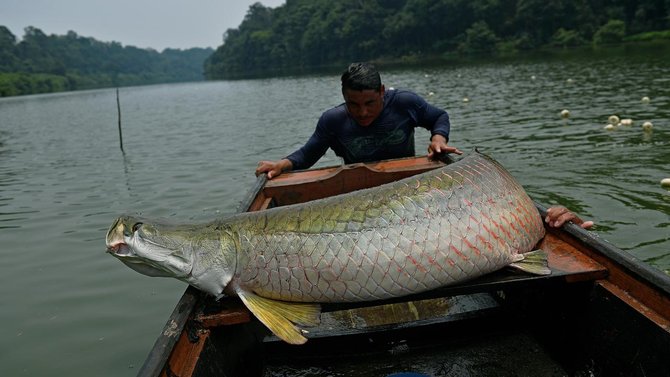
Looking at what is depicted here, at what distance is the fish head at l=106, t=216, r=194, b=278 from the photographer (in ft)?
8.82

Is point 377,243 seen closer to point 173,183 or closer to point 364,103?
point 364,103

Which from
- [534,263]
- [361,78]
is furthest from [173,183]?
[534,263]

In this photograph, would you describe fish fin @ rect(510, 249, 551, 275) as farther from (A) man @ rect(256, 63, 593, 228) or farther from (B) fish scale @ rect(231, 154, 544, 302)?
(A) man @ rect(256, 63, 593, 228)

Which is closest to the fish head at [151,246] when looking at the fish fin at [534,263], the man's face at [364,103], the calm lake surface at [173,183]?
the fish fin at [534,263]

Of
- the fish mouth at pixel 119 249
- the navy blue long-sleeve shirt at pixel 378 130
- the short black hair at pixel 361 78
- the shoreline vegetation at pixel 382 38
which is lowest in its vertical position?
the fish mouth at pixel 119 249

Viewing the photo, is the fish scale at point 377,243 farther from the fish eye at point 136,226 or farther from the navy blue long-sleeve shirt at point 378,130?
the navy blue long-sleeve shirt at point 378,130

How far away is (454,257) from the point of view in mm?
2641

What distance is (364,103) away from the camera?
15.3 feet

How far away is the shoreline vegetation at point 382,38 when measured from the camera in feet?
163

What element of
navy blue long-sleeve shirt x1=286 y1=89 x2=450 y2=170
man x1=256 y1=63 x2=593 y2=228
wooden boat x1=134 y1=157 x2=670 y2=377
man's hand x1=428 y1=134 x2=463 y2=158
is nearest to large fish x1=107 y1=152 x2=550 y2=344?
wooden boat x1=134 y1=157 x2=670 y2=377

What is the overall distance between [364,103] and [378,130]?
0.88 m

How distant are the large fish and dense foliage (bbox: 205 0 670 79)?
5218 cm

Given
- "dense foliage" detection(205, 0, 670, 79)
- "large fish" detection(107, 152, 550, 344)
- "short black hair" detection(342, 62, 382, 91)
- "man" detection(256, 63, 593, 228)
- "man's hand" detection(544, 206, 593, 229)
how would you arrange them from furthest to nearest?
"dense foliage" detection(205, 0, 670, 79), "man" detection(256, 63, 593, 228), "short black hair" detection(342, 62, 382, 91), "man's hand" detection(544, 206, 593, 229), "large fish" detection(107, 152, 550, 344)

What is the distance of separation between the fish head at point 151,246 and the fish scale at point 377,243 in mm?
296
